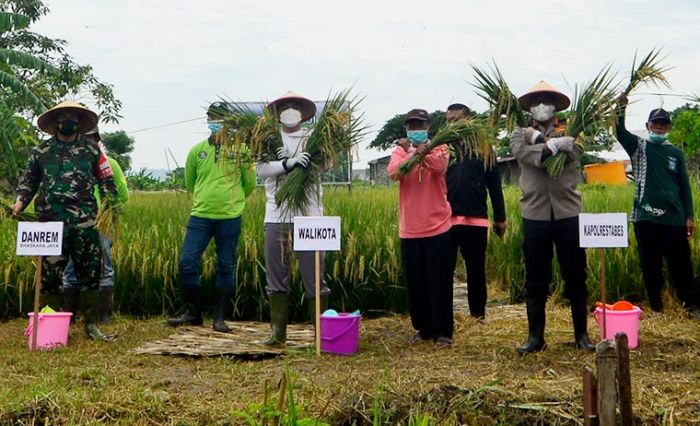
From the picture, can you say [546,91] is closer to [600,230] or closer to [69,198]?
[600,230]

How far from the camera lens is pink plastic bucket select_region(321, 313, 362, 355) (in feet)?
16.8

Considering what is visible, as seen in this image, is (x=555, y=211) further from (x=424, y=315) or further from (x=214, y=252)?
(x=214, y=252)

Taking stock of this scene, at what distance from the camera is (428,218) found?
17.4 feet

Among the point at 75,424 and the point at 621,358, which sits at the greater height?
the point at 621,358

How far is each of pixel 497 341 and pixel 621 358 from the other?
124 inches

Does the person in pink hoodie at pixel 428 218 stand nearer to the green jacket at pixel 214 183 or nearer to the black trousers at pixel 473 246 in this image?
the black trousers at pixel 473 246

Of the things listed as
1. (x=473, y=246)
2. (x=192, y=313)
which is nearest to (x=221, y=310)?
(x=192, y=313)

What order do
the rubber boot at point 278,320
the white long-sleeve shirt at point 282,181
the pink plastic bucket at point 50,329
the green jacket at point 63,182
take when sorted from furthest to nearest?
the green jacket at point 63,182 → the pink plastic bucket at point 50,329 → the rubber boot at point 278,320 → the white long-sleeve shirt at point 282,181

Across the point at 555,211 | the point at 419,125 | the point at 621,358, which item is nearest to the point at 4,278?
the point at 419,125

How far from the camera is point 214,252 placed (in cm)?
698

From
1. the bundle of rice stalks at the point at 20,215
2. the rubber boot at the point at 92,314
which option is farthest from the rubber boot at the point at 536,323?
the bundle of rice stalks at the point at 20,215

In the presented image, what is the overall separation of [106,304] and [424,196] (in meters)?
2.76

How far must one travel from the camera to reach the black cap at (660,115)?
605 centimetres

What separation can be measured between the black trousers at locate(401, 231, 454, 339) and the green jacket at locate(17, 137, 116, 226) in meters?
2.03
